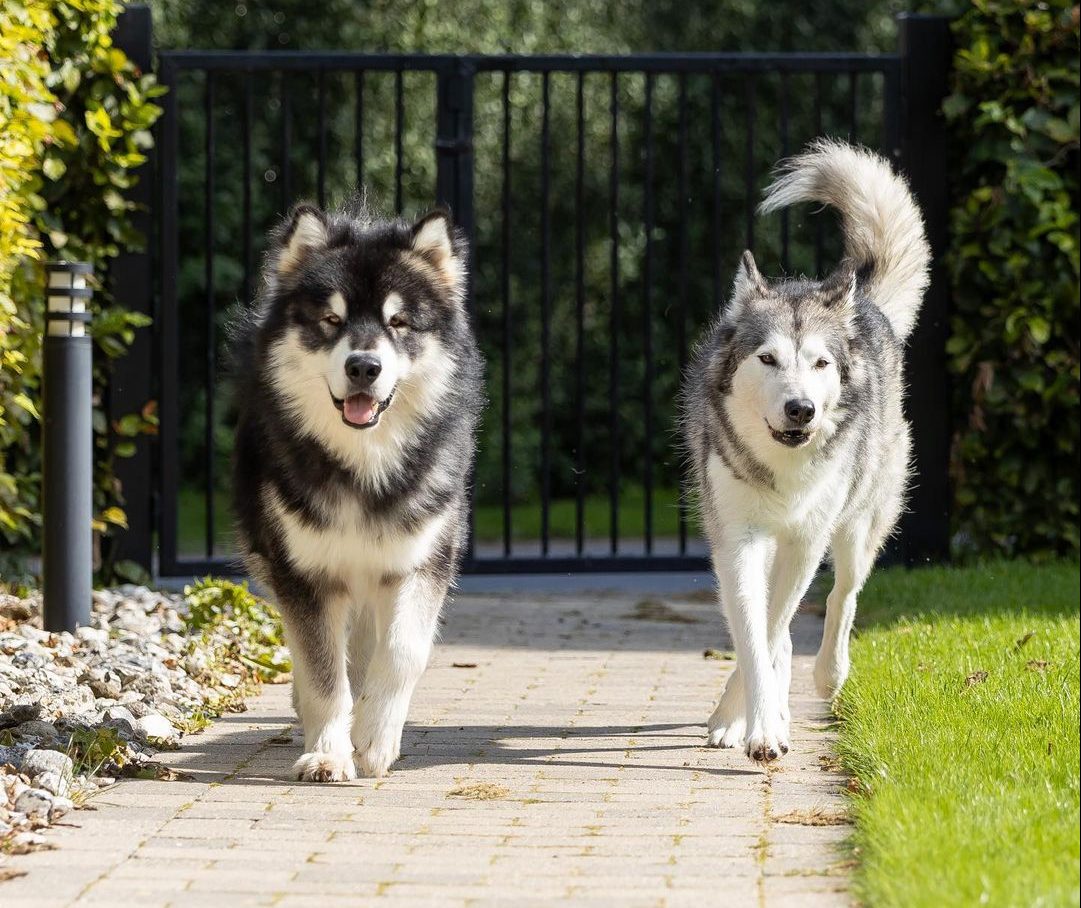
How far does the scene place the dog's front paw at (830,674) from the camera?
207 inches

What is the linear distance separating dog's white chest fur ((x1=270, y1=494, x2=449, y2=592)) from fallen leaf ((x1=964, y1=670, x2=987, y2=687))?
6.03 ft

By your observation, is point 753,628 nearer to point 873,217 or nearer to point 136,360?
point 873,217

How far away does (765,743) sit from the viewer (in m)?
4.41

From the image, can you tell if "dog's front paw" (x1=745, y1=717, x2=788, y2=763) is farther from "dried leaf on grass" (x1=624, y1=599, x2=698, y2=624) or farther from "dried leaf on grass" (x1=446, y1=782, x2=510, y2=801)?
"dried leaf on grass" (x1=624, y1=599, x2=698, y2=624)

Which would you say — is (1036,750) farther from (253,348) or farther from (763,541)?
(253,348)

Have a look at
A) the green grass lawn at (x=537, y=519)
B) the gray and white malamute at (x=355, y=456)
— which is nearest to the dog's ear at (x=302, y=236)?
the gray and white malamute at (x=355, y=456)

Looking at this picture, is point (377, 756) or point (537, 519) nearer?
point (377, 756)

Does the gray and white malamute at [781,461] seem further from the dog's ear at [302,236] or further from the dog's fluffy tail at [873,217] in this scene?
the dog's ear at [302,236]

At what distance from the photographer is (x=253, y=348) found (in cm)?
491

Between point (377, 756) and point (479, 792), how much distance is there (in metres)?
0.35

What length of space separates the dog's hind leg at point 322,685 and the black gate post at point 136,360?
3.69 m

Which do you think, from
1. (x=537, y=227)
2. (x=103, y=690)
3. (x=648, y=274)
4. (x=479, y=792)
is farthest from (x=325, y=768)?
(x=537, y=227)

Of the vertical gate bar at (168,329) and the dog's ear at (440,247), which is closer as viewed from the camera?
the dog's ear at (440,247)

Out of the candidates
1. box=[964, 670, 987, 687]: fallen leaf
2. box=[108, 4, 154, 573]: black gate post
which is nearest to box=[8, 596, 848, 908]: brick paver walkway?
box=[964, 670, 987, 687]: fallen leaf
